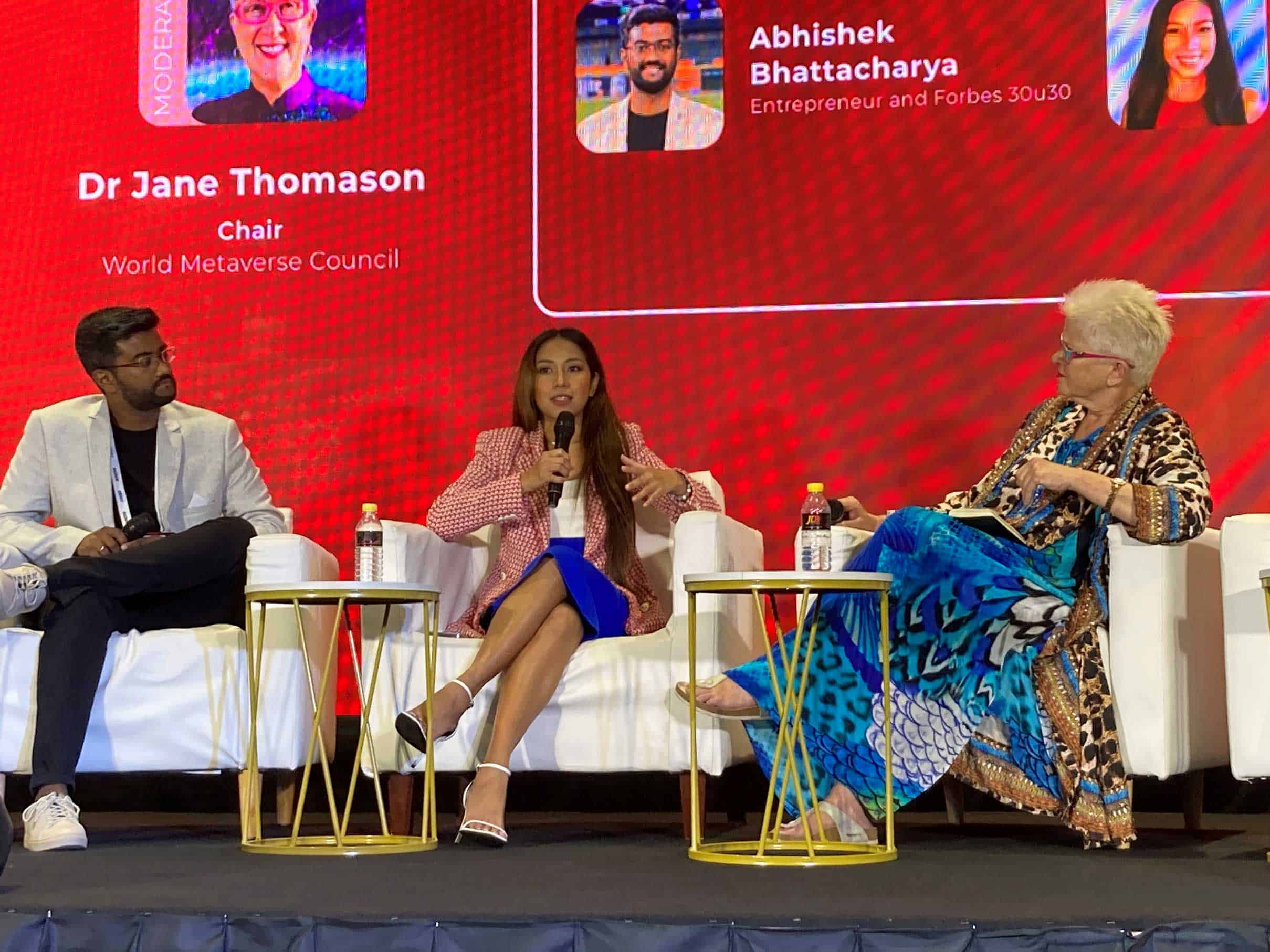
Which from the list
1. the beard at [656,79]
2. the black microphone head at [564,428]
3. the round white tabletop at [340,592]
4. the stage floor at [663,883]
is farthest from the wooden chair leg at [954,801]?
the beard at [656,79]

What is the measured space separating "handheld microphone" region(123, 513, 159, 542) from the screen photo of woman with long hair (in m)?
2.69

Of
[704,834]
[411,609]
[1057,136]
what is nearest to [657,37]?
[1057,136]

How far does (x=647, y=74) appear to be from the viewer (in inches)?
180

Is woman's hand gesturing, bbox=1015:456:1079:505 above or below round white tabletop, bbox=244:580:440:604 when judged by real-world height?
above

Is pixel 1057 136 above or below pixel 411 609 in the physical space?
above

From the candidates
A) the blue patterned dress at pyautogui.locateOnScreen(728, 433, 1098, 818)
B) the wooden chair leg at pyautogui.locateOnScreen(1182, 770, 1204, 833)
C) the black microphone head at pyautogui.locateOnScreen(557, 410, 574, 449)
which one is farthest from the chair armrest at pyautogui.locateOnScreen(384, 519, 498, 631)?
the wooden chair leg at pyautogui.locateOnScreen(1182, 770, 1204, 833)

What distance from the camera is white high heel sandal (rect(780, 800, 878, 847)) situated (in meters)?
3.00

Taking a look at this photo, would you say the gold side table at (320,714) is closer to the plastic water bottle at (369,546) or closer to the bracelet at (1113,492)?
the plastic water bottle at (369,546)

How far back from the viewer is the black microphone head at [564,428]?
344 cm

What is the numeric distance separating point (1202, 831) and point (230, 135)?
10.5 ft

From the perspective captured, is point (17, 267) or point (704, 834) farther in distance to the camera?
point (17, 267)

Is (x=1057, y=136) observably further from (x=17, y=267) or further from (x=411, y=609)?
(x=17, y=267)

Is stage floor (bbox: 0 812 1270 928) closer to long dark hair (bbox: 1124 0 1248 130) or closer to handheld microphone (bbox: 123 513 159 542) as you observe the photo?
handheld microphone (bbox: 123 513 159 542)

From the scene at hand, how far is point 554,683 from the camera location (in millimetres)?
3273
